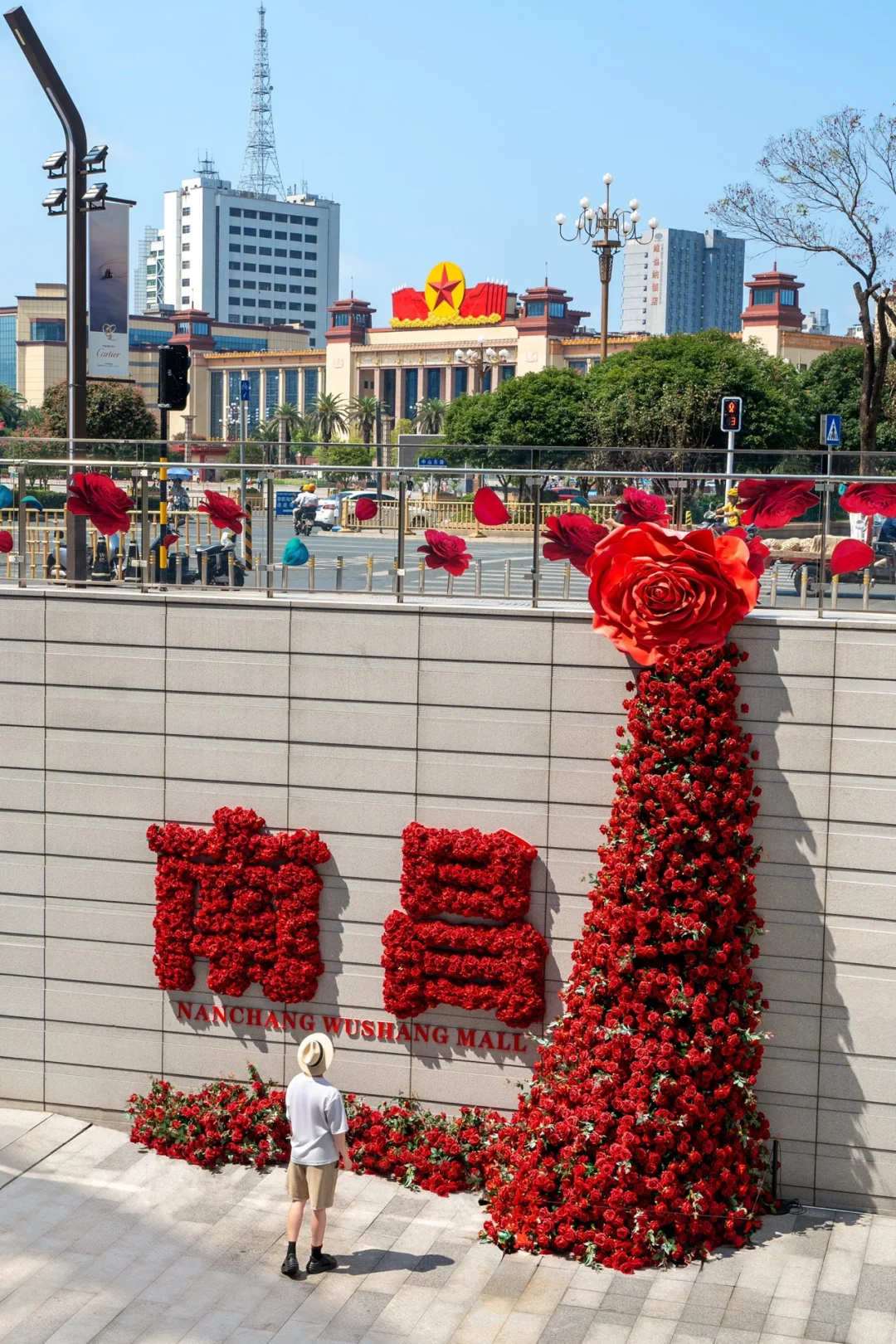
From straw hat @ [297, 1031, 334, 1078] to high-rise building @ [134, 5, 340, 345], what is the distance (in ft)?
583

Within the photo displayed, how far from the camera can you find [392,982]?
9859 mm

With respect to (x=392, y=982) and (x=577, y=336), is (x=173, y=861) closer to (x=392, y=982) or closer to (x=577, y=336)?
(x=392, y=982)

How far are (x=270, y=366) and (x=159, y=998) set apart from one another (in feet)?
340

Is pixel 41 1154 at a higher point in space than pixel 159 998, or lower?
lower

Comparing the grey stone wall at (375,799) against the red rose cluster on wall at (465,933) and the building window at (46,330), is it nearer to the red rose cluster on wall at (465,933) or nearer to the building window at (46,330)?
the red rose cluster on wall at (465,933)

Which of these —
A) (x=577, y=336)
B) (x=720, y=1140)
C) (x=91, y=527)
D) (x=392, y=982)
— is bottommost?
(x=720, y=1140)

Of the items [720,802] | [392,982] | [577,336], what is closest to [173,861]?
[392,982]

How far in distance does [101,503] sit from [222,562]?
96 centimetres

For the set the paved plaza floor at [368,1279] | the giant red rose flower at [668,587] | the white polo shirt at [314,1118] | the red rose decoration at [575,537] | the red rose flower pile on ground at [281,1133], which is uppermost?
the red rose decoration at [575,537]

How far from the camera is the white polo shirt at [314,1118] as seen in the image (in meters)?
8.33

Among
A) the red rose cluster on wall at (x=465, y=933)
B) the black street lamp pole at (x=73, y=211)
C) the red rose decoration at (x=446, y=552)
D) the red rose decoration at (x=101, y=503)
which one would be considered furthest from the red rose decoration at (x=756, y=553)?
the black street lamp pole at (x=73, y=211)

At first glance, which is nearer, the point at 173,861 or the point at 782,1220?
the point at 782,1220

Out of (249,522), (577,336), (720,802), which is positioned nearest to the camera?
(720,802)

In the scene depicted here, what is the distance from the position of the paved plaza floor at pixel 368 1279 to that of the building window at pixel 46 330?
101 m
